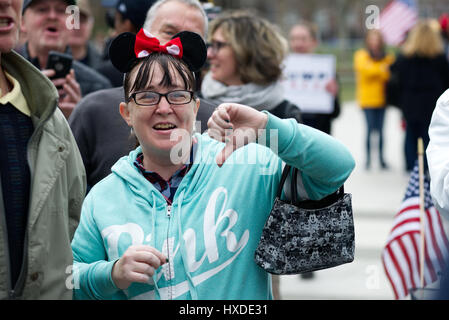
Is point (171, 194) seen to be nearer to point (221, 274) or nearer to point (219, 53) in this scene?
point (221, 274)

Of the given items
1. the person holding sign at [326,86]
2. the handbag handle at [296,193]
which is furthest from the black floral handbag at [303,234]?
the person holding sign at [326,86]

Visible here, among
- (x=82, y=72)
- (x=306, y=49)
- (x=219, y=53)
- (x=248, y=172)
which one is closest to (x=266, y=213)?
(x=248, y=172)

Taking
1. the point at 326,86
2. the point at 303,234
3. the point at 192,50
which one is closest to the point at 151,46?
the point at 192,50

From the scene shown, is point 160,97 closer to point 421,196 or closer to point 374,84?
point 421,196

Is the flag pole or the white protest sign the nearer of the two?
the flag pole

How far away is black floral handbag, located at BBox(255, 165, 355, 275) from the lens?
2297 millimetres

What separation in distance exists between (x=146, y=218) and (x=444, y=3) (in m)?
62.3

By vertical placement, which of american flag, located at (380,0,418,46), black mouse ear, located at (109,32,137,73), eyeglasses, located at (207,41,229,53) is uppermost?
american flag, located at (380,0,418,46)

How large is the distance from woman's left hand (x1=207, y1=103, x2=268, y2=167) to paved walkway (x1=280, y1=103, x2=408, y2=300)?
1.41m

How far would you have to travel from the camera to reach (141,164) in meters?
2.55

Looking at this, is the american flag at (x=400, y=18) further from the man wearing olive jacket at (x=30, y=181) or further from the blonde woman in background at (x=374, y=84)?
the man wearing olive jacket at (x=30, y=181)

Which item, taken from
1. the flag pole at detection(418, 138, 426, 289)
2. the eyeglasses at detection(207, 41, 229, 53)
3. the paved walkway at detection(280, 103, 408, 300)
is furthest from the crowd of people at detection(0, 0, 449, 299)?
the eyeglasses at detection(207, 41, 229, 53)

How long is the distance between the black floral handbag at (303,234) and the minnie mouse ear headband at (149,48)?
0.54 m

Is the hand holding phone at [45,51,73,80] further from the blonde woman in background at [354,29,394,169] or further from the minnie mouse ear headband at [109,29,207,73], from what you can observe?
the blonde woman in background at [354,29,394,169]
